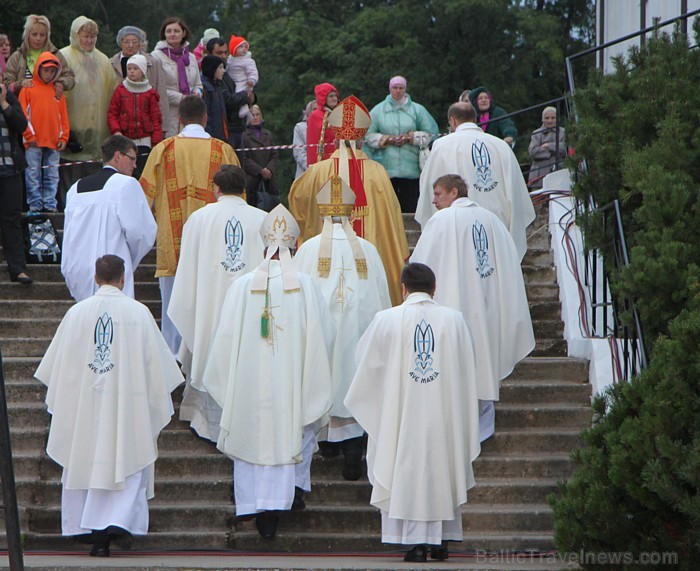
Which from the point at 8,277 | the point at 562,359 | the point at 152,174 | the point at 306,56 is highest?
the point at 306,56

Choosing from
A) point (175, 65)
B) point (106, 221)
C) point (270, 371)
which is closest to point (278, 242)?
point (270, 371)

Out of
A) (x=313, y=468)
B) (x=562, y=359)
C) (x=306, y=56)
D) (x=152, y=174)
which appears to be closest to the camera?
(x=313, y=468)

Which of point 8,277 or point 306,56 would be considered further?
point 306,56

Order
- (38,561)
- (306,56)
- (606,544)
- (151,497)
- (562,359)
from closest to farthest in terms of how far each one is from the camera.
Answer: (606,544)
(38,561)
(151,497)
(562,359)
(306,56)

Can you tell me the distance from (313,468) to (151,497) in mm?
1309

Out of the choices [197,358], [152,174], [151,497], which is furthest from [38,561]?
[152,174]

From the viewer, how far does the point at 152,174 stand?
11859mm

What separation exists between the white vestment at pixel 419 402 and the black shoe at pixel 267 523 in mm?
727

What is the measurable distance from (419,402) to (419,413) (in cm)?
7

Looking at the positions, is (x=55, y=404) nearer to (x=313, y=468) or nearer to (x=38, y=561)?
(x=38, y=561)

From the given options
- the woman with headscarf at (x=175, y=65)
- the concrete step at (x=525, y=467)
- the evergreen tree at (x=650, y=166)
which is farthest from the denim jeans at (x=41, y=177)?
the concrete step at (x=525, y=467)

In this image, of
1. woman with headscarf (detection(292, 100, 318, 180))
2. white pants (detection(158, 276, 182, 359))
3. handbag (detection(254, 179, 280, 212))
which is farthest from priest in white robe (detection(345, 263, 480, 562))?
woman with headscarf (detection(292, 100, 318, 180))

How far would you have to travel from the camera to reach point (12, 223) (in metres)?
12.0

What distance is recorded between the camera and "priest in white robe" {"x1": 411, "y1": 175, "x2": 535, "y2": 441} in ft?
34.3
